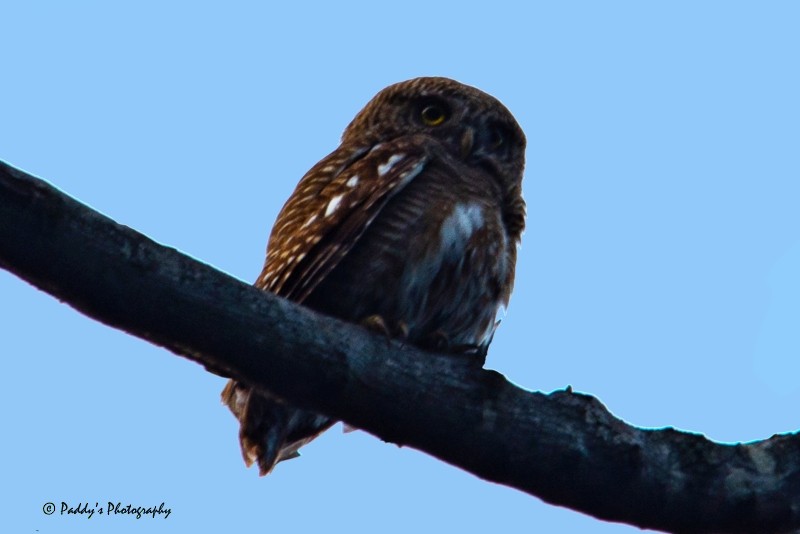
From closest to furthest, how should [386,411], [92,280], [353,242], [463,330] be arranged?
[92,280]
[386,411]
[353,242]
[463,330]

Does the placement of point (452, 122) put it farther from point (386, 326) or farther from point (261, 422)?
point (261, 422)

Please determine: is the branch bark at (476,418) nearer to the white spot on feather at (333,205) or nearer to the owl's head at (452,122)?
the white spot on feather at (333,205)

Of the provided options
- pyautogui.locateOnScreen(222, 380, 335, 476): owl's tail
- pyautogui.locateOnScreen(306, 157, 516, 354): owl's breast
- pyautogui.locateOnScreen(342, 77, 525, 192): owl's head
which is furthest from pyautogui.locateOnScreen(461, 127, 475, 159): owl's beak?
pyautogui.locateOnScreen(222, 380, 335, 476): owl's tail

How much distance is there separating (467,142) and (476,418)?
8.16ft

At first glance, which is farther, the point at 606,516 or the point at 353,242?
the point at 353,242

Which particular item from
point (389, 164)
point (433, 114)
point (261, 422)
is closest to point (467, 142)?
point (433, 114)

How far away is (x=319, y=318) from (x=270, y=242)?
2000 mm

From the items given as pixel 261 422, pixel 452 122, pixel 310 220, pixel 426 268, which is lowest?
pixel 261 422

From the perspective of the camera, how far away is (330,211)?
4.90m

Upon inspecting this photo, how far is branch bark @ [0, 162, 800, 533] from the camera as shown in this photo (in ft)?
10.6

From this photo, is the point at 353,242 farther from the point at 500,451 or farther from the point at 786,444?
the point at 786,444

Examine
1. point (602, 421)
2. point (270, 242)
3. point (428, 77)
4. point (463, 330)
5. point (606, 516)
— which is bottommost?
point (606, 516)

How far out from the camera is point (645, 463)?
351cm

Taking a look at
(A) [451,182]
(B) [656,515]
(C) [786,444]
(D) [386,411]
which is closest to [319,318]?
(D) [386,411]
